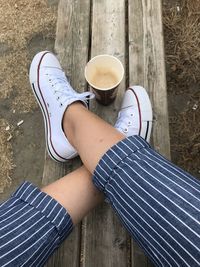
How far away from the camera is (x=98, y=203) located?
1.18m

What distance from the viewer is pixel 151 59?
148 centimetres

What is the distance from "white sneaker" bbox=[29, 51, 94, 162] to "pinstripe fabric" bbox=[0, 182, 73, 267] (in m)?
0.27

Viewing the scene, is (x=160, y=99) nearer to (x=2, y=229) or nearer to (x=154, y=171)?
(x=154, y=171)

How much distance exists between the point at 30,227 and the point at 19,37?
1261 mm

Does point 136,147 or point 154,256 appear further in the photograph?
point 136,147

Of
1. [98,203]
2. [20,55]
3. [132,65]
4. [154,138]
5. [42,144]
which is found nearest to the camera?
[98,203]

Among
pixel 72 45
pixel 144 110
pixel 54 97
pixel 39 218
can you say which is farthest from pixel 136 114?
pixel 39 218

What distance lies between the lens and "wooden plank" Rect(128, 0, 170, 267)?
137cm

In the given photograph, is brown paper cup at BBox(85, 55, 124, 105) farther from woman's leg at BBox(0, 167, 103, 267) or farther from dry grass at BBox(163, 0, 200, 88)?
dry grass at BBox(163, 0, 200, 88)

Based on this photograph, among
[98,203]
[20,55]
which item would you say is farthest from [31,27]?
[98,203]

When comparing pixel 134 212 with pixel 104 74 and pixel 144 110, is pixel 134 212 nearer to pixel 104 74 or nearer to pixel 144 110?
pixel 144 110

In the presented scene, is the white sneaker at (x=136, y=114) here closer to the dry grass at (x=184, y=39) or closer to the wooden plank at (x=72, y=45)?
the wooden plank at (x=72, y=45)

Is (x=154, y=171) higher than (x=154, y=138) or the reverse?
higher

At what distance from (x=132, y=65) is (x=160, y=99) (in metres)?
0.17
